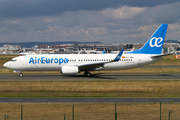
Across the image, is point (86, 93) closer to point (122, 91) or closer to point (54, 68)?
point (122, 91)

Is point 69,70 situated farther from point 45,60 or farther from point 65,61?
point 45,60

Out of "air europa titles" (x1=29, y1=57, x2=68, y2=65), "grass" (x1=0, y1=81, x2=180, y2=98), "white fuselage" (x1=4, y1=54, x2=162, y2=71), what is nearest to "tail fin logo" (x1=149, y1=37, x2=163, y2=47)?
"white fuselage" (x1=4, y1=54, x2=162, y2=71)

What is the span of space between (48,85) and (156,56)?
75.0 feet

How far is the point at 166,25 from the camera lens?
46.8 metres

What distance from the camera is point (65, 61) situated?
44094mm

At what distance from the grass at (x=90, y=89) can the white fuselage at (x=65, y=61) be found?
8.96 meters

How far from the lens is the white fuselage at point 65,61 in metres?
43.8

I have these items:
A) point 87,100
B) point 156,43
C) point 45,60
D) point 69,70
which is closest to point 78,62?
point 69,70
